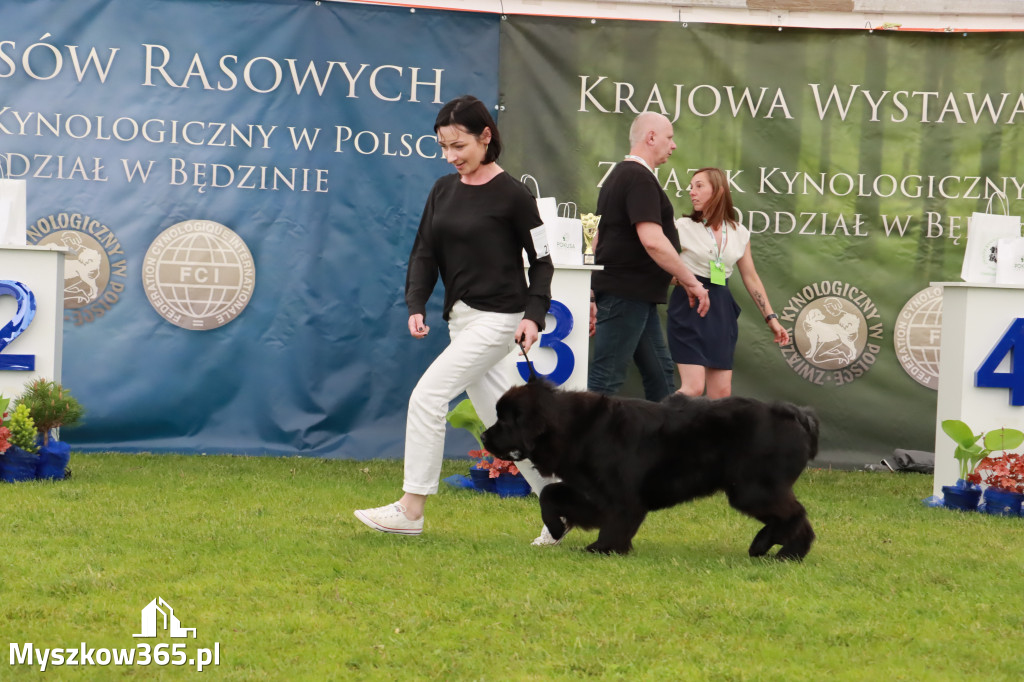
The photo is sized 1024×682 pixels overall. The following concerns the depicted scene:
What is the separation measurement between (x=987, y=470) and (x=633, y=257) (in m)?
2.21

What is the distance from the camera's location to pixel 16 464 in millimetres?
5879

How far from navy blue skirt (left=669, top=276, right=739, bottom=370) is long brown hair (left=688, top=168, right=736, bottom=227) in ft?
1.10

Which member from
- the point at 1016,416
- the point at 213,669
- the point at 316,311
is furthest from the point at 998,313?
the point at 213,669

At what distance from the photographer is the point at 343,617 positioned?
11.0 feet

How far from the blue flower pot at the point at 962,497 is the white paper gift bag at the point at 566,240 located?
7.50 feet

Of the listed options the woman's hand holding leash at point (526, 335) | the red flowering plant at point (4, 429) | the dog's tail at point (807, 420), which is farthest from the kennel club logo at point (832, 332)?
the red flowering plant at point (4, 429)

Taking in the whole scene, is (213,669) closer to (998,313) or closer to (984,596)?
(984,596)

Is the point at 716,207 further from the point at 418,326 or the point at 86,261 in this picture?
the point at 86,261

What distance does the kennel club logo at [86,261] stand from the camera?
23.9 feet

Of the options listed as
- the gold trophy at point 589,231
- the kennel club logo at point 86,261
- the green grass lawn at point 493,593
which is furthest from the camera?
the kennel club logo at point 86,261

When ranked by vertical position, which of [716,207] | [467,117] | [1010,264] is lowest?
[1010,264]

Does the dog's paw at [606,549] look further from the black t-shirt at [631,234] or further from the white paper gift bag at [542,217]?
the black t-shirt at [631,234]

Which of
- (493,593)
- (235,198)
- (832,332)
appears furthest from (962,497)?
(235,198)

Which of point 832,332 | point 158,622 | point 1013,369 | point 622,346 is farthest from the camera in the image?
point 832,332
